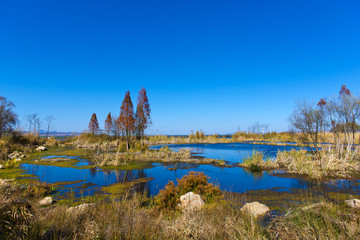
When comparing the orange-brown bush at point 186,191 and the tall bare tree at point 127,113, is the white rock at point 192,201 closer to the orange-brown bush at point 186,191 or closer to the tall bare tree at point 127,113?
the orange-brown bush at point 186,191

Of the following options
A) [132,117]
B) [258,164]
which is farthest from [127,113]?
[258,164]

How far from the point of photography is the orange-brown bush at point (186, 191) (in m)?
6.28

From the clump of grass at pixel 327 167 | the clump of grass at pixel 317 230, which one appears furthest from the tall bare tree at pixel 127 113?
the clump of grass at pixel 317 230

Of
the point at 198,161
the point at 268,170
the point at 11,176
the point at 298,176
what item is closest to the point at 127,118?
the point at 198,161

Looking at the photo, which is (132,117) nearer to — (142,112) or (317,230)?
(142,112)

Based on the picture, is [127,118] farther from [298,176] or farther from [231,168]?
[298,176]

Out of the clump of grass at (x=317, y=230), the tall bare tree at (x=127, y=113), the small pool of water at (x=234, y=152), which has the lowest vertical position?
the small pool of water at (x=234, y=152)

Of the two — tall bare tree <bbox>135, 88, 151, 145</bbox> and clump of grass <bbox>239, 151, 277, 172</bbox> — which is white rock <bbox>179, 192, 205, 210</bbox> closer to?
clump of grass <bbox>239, 151, 277, 172</bbox>

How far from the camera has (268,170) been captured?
48.7 feet

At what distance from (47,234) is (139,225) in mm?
1441

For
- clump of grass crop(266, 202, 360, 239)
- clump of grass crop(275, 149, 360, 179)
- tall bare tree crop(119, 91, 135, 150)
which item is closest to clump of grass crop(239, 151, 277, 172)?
clump of grass crop(275, 149, 360, 179)

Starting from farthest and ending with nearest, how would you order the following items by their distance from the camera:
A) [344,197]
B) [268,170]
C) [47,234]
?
1. [268,170]
2. [344,197]
3. [47,234]

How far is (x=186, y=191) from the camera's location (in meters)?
7.41

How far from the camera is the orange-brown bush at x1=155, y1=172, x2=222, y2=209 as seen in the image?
6277mm
